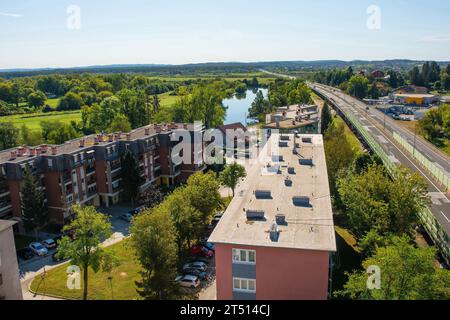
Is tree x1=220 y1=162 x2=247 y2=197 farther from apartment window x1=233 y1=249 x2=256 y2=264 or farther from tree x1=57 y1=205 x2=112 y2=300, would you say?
apartment window x1=233 y1=249 x2=256 y2=264

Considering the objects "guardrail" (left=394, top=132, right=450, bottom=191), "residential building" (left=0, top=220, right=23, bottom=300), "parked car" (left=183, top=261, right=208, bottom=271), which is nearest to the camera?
"residential building" (left=0, top=220, right=23, bottom=300)

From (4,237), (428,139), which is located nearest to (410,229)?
(4,237)

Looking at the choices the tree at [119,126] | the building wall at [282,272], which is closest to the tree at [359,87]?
the tree at [119,126]

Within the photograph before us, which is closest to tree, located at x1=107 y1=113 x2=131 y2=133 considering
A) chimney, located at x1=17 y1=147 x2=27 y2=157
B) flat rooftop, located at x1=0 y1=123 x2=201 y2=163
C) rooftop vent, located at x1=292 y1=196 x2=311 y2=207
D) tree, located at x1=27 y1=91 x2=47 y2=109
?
flat rooftop, located at x1=0 y1=123 x2=201 y2=163

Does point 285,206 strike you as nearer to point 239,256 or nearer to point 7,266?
point 239,256

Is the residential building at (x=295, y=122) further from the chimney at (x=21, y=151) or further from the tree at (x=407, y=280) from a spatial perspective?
the tree at (x=407, y=280)

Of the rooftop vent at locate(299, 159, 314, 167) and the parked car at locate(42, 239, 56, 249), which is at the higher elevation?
the rooftop vent at locate(299, 159, 314, 167)

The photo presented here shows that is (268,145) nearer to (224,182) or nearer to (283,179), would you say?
(224,182)
